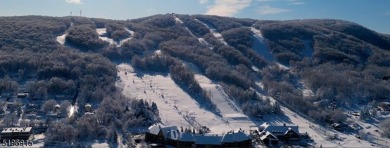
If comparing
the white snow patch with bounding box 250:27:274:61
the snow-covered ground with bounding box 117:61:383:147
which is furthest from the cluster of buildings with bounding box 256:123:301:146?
the white snow patch with bounding box 250:27:274:61

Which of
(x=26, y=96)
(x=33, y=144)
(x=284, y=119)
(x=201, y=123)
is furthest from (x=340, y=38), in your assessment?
(x=33, y=144)

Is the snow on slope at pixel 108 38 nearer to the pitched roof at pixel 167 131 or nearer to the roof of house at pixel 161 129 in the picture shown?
the roof of house at pixel 161 129

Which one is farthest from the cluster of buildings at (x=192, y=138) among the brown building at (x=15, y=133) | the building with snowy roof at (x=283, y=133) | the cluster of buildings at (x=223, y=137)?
the brown building at (x=15, y=133)

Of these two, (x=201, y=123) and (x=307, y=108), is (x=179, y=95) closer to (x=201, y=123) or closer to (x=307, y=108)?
(x=201, y=123)

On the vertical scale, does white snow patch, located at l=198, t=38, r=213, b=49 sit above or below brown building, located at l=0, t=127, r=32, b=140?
above

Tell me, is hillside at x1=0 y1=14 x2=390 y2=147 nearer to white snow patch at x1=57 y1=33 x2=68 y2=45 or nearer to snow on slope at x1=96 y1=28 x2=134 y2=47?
white snow patch at x1=57 y1=33 x2=68 y2=45
